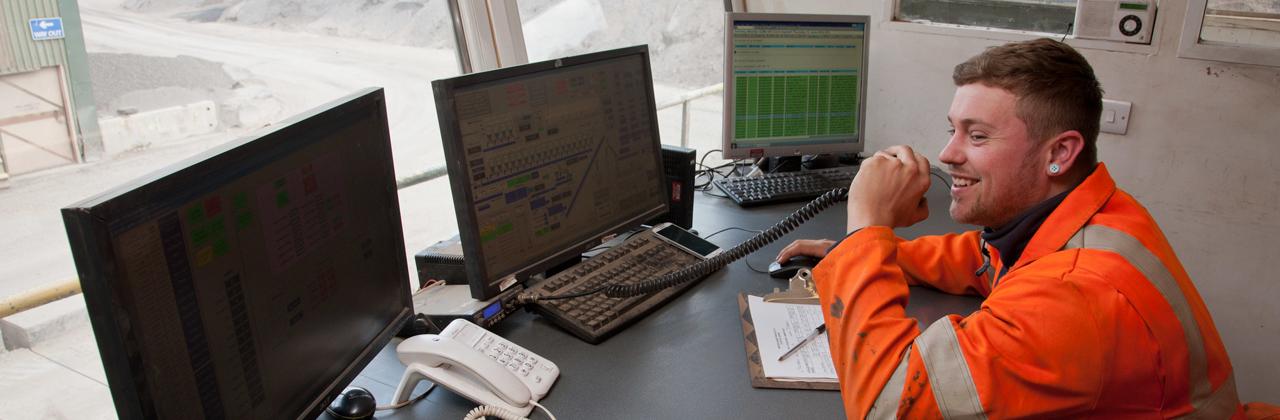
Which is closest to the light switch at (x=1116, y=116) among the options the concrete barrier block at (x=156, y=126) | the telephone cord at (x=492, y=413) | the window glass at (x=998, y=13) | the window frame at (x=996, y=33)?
the window frame at (x=996, y=33)

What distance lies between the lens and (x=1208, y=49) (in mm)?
2293

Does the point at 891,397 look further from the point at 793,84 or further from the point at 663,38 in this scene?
the point at 663,38

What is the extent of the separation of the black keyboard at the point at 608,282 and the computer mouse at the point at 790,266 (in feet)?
0.56

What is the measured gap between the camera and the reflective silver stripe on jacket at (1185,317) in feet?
3.59

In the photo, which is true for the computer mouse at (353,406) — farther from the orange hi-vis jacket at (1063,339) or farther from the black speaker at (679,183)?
the black speaker at (679,183)

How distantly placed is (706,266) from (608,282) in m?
0.22

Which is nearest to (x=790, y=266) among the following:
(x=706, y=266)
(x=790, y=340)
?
(x=706, y=266)

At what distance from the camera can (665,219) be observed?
1979mm

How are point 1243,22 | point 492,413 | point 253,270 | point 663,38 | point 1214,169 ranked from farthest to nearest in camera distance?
point 663,38 → point 1214,169 → point 1243,22 → point 492,413 → point 253,270

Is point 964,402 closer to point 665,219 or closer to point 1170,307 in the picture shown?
point 1170,307

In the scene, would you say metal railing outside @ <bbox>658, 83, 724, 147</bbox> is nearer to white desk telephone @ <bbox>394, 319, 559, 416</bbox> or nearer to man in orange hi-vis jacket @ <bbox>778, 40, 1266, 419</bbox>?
man in orange hi-vis jacket @ <bbox>778, 40, 1266, 419</bbox>

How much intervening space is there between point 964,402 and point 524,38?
5.79 ft

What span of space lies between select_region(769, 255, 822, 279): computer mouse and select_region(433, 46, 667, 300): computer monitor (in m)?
0.30

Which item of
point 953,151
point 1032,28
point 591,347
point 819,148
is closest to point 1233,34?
point 1032,28
